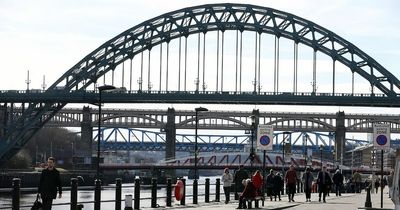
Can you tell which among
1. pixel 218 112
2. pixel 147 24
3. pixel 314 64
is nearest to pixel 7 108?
pixel 147 24

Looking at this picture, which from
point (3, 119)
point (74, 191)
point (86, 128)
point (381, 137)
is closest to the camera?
point (74, 191)

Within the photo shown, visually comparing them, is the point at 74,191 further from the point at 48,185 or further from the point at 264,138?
the point at 264,138

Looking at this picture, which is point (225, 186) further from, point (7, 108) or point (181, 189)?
point (7, 108)

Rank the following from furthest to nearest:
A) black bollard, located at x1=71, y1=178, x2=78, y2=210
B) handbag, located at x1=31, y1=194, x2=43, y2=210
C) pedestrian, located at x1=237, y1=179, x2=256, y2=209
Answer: pedestrian, located at x1=237, y1=179, x2=256, y2=209, black bollard, located at x1=71, y1=178, x2=78, y2=210, handbag, located at x1=31, y1=194, x2=43, y2=210

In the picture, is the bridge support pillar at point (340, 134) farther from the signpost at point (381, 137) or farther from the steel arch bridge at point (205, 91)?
the signpost at point (381, 137)

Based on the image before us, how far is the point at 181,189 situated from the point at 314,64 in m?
85.2

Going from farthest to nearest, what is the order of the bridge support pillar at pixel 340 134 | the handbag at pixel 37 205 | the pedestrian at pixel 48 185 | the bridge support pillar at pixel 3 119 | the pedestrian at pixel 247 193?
the bridge support pillar at pixel 340 134
the bridge support pillar at pixel 3 119
the pedestrian at pixel 247 193
the pedestrian at pixel 48 185
the handbag at pixel 37 205

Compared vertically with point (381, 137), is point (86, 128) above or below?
above

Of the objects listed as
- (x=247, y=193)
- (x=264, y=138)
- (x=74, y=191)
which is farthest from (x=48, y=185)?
(x=264, y=138)

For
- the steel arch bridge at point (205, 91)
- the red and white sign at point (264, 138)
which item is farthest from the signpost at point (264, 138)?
the steel arch bridge at point (205, 91)

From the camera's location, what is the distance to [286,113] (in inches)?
7013

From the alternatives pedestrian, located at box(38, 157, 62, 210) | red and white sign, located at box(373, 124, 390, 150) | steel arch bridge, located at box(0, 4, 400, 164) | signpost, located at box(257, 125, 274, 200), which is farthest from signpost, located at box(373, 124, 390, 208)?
steel arch bridge, located at box(0, 4, 400, 164)

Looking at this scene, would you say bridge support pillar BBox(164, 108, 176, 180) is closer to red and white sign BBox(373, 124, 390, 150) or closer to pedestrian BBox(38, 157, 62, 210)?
red and white sign BBox(373, 124, 390, 150)

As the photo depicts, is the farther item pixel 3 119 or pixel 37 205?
pixel 3 119
